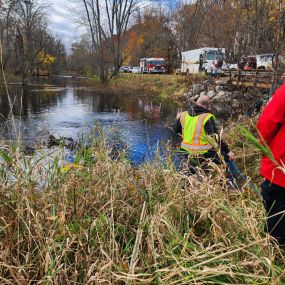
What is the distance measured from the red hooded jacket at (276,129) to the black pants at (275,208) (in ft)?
0.26

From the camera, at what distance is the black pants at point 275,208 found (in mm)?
2270

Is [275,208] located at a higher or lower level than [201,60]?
lower

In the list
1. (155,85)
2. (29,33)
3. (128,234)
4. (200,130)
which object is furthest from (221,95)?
(29,33)

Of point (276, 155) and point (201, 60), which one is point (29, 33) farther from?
point (276, 155)

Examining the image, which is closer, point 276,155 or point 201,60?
point 276,155

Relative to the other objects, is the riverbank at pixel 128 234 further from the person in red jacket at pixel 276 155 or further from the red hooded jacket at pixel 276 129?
the red hooded jacket at pixel 276 129

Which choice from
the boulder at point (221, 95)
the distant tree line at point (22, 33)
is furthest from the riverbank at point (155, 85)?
the distant tree line at point (22, 33)

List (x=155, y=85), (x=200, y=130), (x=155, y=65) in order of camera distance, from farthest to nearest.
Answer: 1. (x=155, y=65)
2. (x=155, y=85)
3. (x=200, y=130)

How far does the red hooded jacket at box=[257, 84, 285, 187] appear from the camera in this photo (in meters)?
2.29

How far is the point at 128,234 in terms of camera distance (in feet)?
8.52

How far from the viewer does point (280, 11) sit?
26.4ft

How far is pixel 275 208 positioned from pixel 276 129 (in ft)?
1.99

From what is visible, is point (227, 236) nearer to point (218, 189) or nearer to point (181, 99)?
point (218, 189)

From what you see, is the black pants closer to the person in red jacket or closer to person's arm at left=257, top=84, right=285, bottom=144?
the person in red jacket
